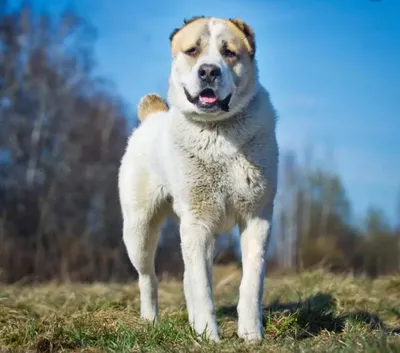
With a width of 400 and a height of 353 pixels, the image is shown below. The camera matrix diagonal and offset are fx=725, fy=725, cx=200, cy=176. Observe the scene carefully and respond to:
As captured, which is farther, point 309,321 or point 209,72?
point 309,321

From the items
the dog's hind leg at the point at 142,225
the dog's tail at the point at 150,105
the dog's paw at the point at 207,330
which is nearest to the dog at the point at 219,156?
the dog's paw at the point at 207,330

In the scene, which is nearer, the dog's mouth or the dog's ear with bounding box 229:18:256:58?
the dog's mouth

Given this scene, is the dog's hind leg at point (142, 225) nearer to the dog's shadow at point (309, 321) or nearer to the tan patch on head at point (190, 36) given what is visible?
the dog's shadow at point (309, 321)

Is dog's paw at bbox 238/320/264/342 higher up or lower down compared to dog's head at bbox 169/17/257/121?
lower down

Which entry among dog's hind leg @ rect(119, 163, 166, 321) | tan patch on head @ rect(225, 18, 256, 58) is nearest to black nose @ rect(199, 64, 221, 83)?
tan patch on head @ rect(225, 18, 256, 58)

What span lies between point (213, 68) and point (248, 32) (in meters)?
0.59

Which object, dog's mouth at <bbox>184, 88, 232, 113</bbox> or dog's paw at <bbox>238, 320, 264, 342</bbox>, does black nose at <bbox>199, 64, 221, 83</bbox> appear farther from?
dog's paw at <bbox>238, 320, 264, 342</bbox>

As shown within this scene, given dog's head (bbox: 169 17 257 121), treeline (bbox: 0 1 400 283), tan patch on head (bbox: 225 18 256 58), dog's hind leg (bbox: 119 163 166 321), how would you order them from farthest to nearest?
treeline (bbox: 0 1 400 283) → dog's hind leg (bbox: 119 163 166 321) → tan patch on head (bbox: 225 18 256 58) → dog's head (bbox: 169 17 257 121)

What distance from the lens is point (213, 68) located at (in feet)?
14.8

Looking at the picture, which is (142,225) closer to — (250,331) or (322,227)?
(250,331)

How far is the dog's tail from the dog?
53.9 inches

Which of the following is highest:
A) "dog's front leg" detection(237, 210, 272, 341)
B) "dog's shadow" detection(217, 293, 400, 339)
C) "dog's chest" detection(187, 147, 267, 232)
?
"dog's chest" detection(187, 147, 267, 232)

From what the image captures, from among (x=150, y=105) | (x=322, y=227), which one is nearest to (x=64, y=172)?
(x=322, y=227)

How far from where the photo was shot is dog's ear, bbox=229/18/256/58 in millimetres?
4918
